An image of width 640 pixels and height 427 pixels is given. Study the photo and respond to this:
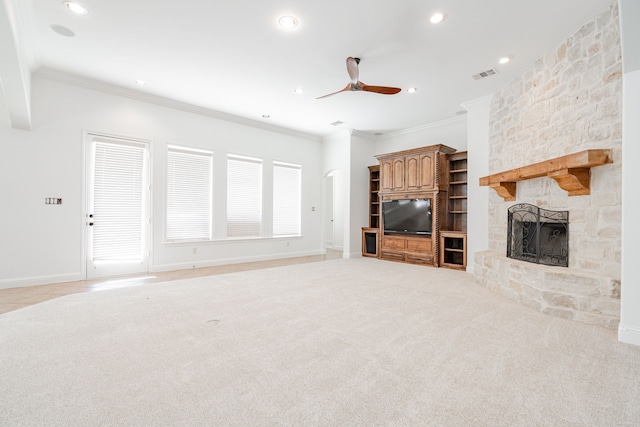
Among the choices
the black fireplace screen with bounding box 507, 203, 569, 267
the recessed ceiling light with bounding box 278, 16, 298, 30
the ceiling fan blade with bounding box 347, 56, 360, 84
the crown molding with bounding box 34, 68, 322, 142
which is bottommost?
the black fireplace screen with bounding box 507, 203, 569, 267

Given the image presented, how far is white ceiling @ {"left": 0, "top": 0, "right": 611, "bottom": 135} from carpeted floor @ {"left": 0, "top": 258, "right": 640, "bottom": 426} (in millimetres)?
3085

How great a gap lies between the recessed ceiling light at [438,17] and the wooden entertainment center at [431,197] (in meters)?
3.09

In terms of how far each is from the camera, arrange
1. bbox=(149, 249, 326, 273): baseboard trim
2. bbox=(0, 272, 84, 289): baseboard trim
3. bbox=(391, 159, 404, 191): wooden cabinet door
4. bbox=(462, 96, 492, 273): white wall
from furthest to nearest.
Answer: bbox=(391, 159, 404, 191): wooden cabinet door, bbox=(149, 249, 326, 273): baseboard trim, bbox=(462, 96, 492, 273): white wall, bbox=(0, 272, 84, 289): baseboard trim

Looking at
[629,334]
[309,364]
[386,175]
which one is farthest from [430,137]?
[309,364]

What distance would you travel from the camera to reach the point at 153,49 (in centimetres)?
375

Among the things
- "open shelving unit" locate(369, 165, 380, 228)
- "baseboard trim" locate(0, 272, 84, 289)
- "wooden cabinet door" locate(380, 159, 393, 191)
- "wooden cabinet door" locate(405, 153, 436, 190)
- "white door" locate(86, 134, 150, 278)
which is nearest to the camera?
"baseboard trim" locate(0, 272, 84, 289)

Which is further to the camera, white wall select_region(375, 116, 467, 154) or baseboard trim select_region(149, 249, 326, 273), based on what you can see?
white wall select_region(375, 116, 467, 154)

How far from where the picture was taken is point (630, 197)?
96.4 inches

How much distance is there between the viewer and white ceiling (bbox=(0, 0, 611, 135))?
3.01 metres

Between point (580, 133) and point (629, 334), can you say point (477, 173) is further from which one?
point (629, 334)

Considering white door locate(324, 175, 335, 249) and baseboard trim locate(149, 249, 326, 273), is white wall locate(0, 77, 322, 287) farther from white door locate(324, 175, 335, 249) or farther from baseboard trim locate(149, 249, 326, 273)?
white door locate(324, 175, 335, 249)

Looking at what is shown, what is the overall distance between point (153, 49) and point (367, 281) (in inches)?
169

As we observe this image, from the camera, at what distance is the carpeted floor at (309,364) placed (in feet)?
5.06

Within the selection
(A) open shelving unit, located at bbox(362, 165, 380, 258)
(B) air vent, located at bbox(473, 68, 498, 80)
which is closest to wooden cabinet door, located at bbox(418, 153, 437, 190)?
(A) open shelving unit, located at bbox(362, 165, 380, 258)
